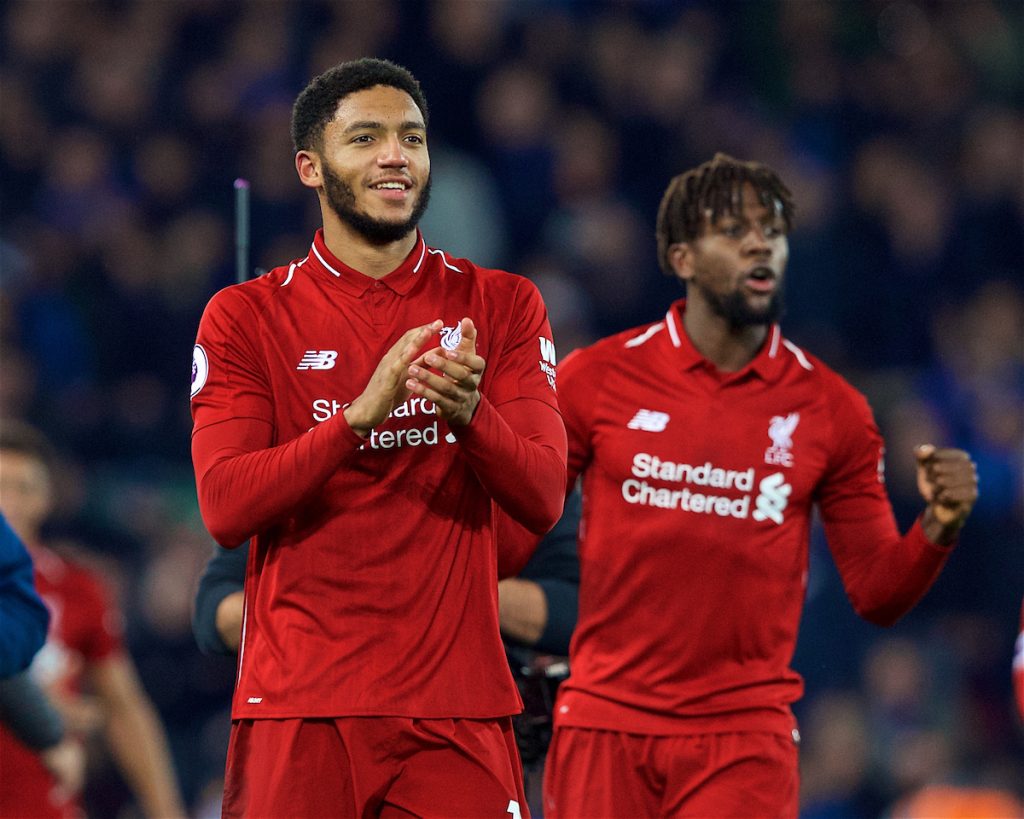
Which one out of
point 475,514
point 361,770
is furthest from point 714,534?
point 361,770

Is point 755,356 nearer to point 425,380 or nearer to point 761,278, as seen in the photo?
point 761,278

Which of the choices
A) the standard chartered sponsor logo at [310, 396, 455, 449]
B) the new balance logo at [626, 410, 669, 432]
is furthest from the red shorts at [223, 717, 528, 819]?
the new balance logo at [626, 410, 669, 432]

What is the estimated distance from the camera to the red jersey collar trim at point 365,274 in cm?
384

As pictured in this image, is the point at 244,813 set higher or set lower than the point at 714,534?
lower

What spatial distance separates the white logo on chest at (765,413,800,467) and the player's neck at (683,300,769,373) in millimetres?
213

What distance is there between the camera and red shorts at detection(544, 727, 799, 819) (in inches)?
183

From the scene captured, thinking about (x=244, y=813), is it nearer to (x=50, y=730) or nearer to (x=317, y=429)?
(x=317, y=429)

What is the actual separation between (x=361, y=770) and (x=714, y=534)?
1.55 m

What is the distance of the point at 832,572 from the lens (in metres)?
8.39

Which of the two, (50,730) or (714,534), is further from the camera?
(50,730)

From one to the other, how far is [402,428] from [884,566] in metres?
1.72

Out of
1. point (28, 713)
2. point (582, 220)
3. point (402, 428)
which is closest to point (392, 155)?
point (402, 428)

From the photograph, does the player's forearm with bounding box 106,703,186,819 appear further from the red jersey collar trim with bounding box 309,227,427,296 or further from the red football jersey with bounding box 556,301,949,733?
the red jersey collar trim with bounding box 309,227,427,296

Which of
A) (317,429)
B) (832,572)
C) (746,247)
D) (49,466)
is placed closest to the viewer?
(317,429)
